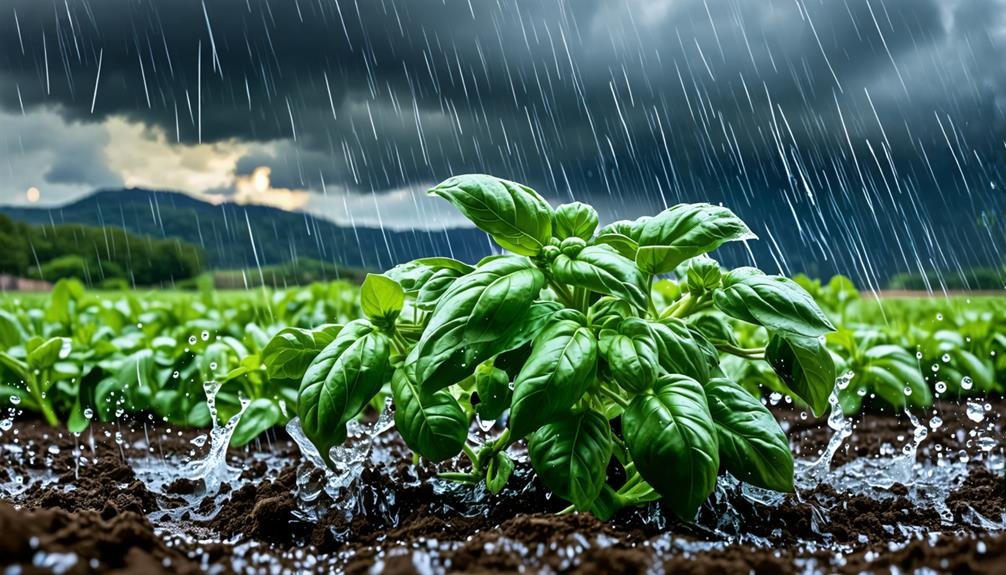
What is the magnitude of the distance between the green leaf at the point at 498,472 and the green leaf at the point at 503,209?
38 cm

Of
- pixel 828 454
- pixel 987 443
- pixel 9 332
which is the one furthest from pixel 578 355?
pixel 9 332

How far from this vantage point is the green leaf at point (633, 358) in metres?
1.06

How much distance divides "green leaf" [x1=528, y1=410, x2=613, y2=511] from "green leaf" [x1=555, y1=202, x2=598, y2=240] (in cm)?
34

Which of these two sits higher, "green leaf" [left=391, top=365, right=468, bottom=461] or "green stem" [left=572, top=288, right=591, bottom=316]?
"green stem" [left=572, top=288, right=591, bottom=316]

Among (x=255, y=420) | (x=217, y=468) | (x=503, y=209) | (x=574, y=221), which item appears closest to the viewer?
(x=503, y=209)

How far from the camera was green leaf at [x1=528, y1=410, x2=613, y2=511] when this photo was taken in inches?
43.4

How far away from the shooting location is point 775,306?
3.92ft

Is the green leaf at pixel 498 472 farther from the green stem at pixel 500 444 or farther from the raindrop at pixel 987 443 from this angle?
the raindrop at pixel 987 443

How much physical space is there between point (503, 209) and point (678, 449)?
464mm

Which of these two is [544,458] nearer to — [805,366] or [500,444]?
[500,444]

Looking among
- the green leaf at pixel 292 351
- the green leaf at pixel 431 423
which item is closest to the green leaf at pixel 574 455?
the green leaf at pixel 431 423

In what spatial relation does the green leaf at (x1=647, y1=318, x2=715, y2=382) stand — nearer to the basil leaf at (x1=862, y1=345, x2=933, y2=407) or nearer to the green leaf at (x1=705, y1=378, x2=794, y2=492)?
the green leaf at (x1=705, y1=378, x2=794, y2=492)

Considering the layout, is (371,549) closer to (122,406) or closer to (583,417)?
(583,417)

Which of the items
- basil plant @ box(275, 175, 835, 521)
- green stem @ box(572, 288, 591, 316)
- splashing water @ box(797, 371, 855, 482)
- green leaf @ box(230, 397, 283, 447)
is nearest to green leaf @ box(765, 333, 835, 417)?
basil plant @ box(275, 175, 835, 521)
